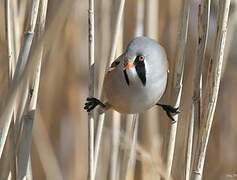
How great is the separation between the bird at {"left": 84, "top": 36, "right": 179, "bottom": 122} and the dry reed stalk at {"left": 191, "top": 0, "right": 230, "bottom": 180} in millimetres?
87

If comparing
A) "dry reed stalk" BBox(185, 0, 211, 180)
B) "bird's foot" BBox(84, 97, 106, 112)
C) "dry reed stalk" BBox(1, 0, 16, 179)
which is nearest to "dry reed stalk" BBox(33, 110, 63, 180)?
"dry reed stalk" BBox(1, 0, 16, 179)

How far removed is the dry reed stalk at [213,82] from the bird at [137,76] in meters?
0.09

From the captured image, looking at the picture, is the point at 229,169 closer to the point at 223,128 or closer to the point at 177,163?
the point at 223,128

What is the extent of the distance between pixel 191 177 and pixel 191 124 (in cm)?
10

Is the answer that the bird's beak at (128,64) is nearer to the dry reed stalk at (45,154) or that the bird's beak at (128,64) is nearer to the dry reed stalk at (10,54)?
the dry reed stalk at (10,54)

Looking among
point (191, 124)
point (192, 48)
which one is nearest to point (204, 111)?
point (191, 124)

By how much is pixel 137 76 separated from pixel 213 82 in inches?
5.9

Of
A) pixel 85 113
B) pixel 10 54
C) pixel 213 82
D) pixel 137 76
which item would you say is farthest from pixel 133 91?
pixel 85 113

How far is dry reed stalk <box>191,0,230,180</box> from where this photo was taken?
3.19ft

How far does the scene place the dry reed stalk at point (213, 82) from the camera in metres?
0.97

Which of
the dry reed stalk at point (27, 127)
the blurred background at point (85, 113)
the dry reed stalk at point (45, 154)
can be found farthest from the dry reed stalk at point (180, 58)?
the dry reed stalk at point (45, 154)

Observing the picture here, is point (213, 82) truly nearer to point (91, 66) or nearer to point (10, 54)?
point (91, 66)

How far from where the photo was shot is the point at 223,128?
181 centimetres

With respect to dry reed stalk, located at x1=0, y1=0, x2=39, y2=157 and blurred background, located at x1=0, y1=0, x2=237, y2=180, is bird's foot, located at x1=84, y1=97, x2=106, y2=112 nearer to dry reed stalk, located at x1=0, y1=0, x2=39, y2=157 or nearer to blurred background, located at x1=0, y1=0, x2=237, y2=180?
dry reed stalk, located at x1=0, y1=0, x2=39, y2=157
